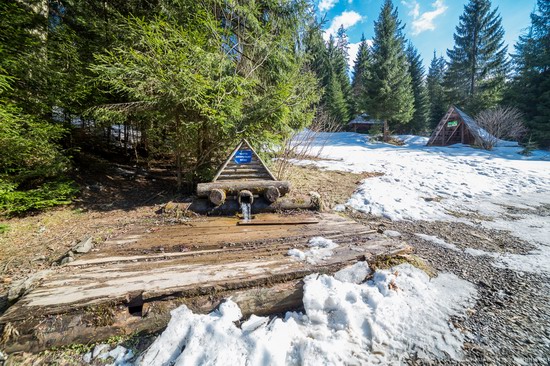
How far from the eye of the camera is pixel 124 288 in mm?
1950

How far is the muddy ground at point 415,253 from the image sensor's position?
65.1 inches

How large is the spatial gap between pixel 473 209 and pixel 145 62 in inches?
321

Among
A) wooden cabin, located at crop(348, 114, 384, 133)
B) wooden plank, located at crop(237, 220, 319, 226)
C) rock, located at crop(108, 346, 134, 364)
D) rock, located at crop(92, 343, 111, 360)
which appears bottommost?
rock, located at crop(92, 343, 111, 360)

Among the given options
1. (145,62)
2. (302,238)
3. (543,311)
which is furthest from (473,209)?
(145,62)

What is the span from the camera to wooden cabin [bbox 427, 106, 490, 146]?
1592 centimetres

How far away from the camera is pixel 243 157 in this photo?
4.59 meters

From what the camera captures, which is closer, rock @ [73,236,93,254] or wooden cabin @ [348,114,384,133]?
rock @ [73,236,93,254]

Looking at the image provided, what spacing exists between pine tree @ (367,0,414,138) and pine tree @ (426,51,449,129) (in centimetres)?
905

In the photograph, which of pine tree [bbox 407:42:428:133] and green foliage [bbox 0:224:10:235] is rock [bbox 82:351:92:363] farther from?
pine tree [bbox 407:42:428:133]

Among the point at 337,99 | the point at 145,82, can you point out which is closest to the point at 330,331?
the point at 145,82

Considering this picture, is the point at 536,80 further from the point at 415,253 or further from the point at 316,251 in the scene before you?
the point at 316,251

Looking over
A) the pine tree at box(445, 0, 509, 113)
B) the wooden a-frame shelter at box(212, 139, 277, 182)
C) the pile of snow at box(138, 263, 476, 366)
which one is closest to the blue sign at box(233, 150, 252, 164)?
the wooden a-frame shelter at box(212, 139, 277, 182)

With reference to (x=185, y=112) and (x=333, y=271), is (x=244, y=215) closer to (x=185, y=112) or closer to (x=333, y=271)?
(x=333, y=271)

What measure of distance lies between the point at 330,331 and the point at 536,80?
25915 millimetres
